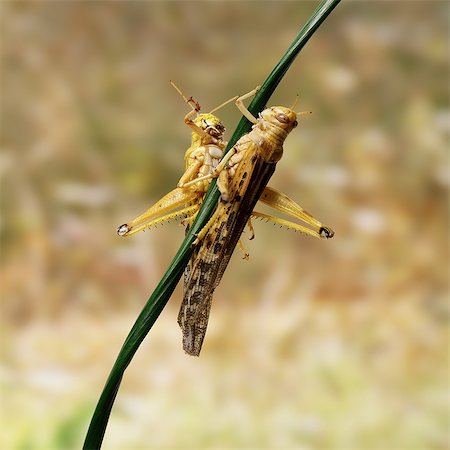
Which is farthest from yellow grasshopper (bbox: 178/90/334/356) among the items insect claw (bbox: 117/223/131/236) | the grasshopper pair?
insect claw (bbox: 117/223/131/236)

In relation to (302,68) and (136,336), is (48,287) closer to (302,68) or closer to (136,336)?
(302,68)

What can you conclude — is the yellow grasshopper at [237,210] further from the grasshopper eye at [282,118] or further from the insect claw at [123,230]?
the insect claw at [123,230]

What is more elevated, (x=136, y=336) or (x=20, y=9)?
(x=20, y=9)

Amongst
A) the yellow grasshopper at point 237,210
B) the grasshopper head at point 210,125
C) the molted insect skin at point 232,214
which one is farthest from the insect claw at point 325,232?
the grasshopper head at point 210,125

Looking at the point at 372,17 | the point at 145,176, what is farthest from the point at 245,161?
the point at 372,17

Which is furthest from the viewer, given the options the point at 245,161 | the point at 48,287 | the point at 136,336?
the point at 48,287

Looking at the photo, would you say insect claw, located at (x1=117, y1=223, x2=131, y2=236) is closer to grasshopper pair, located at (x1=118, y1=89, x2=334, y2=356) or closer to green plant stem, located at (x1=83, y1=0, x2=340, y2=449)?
grasshopper pair, located at (x1=118, y1=89, x2=334, y2=356)
